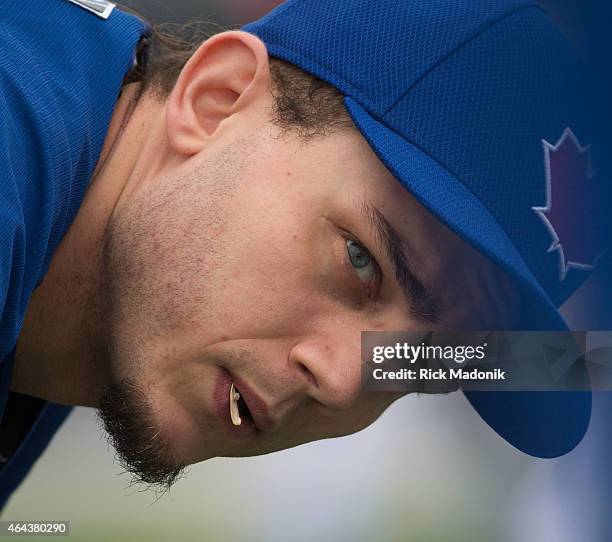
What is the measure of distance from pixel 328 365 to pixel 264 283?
12 centimetres

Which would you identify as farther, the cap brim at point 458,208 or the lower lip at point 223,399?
the lower lip at point 223,399

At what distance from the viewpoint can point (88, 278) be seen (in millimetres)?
1214

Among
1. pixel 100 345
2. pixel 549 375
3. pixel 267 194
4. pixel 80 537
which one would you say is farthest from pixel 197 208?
pixel 80 537

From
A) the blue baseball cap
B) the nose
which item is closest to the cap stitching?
the blue baseball cap

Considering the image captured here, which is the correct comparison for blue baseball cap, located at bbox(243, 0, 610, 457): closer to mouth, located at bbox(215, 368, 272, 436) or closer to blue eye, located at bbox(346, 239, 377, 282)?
blue eye, located at bbox(346, 239, 377, 282)

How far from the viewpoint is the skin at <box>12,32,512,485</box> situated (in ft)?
3.61

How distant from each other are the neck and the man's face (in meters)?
0.04

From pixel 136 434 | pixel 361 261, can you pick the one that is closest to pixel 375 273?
pixel 361 261

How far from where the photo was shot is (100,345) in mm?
1233

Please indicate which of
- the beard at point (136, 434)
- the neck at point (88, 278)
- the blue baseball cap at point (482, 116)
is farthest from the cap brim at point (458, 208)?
the beard at point (136, 434)

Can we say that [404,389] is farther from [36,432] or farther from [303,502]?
[303,502]

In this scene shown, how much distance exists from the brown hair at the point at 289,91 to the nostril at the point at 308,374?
265 mm

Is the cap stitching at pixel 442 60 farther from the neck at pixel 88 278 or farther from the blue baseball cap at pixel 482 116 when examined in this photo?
the neck at pixel 88 278

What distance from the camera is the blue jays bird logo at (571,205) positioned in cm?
Result: 112
